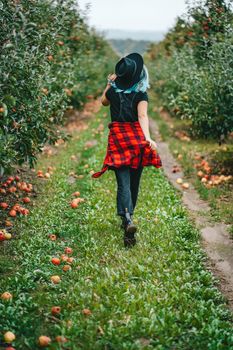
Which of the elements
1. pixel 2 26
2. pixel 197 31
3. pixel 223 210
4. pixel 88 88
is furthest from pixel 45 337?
pixel 88 88

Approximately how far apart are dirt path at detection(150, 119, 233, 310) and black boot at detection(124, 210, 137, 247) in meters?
0.93

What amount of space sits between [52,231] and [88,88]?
35.7 ft

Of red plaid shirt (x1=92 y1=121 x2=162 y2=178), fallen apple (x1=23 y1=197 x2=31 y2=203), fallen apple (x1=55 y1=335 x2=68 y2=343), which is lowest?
fallen apple (x1=23 y1=197 x2=31 y2=203)

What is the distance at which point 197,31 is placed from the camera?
1092cm

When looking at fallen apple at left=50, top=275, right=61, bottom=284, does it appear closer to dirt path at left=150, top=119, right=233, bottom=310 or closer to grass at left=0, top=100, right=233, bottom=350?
grass at left=0, top=100, right=233, bottom=350

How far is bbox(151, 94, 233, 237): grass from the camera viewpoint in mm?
7291

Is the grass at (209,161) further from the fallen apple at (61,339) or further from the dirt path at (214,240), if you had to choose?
the fallen apple at (61,339)

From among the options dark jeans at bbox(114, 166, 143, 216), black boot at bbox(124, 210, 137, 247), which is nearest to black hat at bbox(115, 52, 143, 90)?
dark jeans at bbox(114, 166, 143, 216)

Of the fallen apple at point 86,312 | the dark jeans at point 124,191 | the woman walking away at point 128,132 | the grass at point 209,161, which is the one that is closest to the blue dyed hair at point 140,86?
the woman walking away at point 128,132

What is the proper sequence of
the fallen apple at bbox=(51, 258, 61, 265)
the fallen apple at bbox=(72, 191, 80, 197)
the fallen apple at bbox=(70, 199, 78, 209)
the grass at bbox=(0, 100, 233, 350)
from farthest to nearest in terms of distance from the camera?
the fallen apple at bbox=(72, 191, 80, 197)
the fallen apple at bbox=(70, 199, 78, 209)
the fallen apple at bbox=(51, 258, 61, 265)
the grass at bbox=(0, 100, 233, 350)

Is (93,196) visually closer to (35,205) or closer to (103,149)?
(35,205)

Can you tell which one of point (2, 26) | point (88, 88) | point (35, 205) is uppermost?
point (2, 26)

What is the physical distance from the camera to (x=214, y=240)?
610 cm

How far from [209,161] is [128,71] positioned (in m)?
5.31
